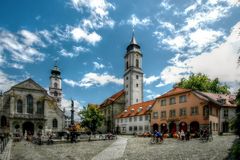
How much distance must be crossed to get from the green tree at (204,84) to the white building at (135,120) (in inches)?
486

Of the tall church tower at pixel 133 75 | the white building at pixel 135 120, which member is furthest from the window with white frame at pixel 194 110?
the tall church tower at pixel 133 75

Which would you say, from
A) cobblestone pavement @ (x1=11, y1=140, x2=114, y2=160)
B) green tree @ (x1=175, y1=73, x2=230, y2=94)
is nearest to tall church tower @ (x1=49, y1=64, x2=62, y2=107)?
green tree @ (x1=175, y1=73, x2=230, y2=94)

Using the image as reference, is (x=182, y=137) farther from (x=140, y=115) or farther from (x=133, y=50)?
(x=133, y=50)

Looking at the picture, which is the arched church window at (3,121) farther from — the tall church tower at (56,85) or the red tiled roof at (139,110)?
the tall church tower at (56,85)

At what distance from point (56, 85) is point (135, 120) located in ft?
157

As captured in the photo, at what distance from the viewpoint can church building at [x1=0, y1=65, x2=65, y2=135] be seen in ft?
182

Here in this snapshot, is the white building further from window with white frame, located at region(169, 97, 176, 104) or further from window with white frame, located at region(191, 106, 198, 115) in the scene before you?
window with white frame, located at region(191, 106, 198, 115)

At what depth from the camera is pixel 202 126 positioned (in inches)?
1591

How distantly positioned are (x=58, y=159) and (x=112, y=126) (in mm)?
59963

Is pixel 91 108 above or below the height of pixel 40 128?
above

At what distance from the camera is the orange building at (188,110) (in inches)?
1608

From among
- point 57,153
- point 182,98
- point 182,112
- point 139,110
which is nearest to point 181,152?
point 57,153

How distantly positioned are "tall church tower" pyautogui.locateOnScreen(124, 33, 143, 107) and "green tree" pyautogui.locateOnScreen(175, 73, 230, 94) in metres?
14.3

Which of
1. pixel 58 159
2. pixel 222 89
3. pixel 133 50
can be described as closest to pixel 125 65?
pixel 133 50
